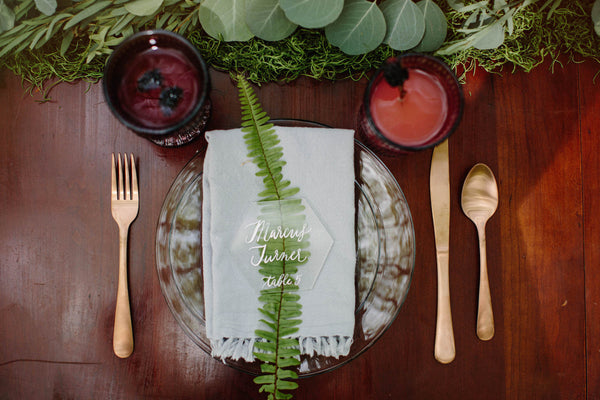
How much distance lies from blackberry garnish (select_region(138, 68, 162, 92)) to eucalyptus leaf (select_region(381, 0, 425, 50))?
333 millimetres

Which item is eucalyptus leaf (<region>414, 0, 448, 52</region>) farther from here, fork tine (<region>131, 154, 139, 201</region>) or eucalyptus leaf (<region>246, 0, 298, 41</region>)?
fork tine (<region>131, 154, 139, 201</region>)

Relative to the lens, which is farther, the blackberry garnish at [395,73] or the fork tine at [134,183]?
the fork tine at [134,183]

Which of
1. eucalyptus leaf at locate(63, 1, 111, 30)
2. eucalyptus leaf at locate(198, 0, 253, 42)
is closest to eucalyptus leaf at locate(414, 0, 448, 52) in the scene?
eucalyptus leaf at locate(198, 0, 253, 42)

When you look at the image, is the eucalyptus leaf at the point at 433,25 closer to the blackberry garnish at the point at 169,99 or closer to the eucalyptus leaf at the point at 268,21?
the eucalyptus leaf at the point at 268,21

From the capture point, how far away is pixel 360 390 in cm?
57

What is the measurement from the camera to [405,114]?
0.48 m

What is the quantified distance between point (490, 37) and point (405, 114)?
0.71ft

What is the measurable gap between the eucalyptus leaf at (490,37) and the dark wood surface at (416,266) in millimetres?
58

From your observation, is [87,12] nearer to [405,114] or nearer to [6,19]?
[6,19]

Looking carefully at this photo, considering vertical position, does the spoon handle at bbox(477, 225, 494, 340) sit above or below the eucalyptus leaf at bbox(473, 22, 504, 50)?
below

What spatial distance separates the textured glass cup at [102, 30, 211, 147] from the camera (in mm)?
460

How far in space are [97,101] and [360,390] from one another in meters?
0.63

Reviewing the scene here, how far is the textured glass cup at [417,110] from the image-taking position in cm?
47

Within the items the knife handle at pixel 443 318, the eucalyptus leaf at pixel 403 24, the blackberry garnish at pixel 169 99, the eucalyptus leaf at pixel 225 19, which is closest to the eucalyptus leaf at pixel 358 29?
the eucalyptus leaf at pixel 403 24
